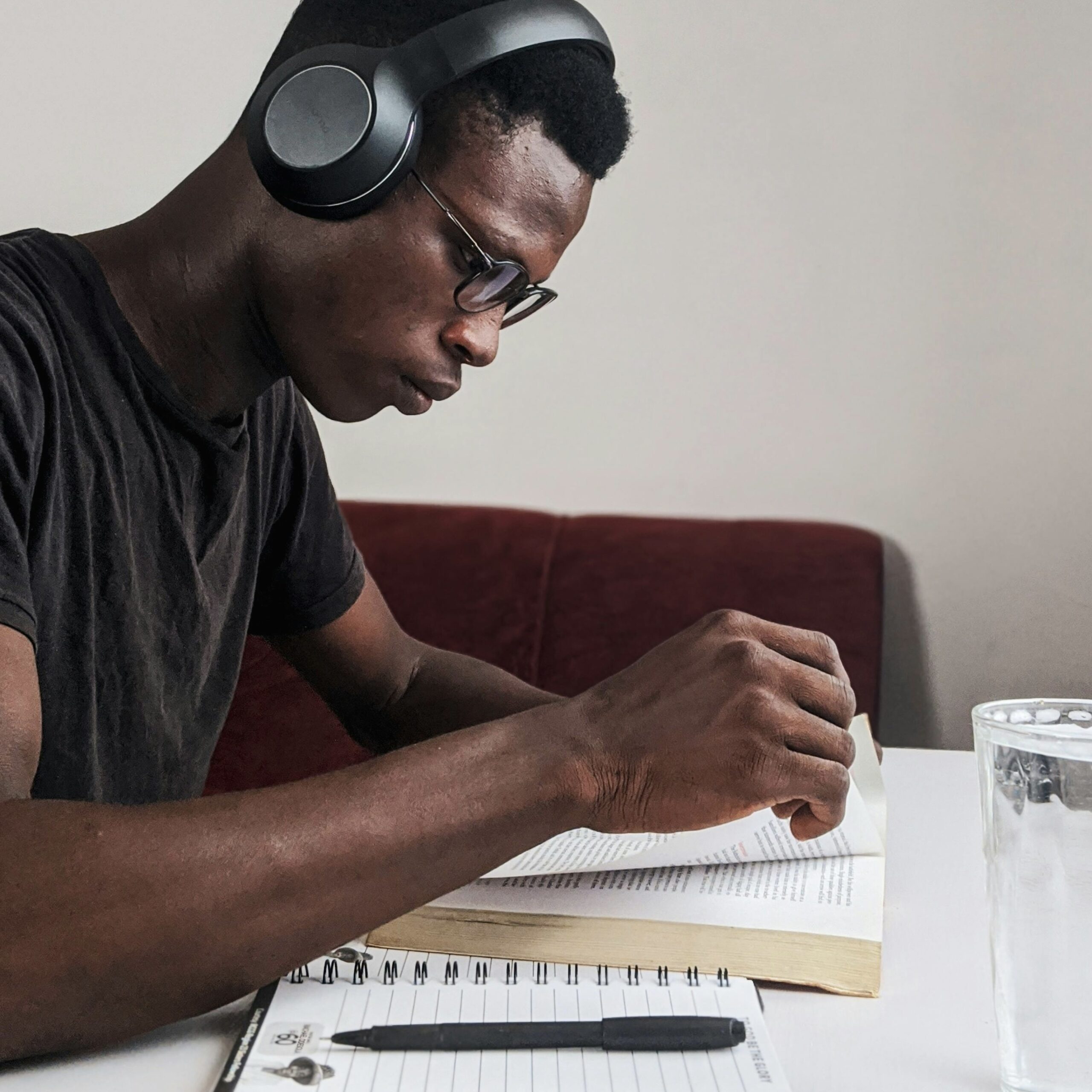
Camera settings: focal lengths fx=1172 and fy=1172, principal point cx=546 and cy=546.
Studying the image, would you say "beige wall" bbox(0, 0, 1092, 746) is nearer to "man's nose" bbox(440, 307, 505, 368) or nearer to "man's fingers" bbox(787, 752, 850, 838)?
"man's nose" bbox(440, 307, 505, 368)

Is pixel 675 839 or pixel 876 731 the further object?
pixel 876 731

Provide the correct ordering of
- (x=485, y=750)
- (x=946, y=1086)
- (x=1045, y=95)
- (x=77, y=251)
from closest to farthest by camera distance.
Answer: (x=946, y=1086), (x=485, y=750), (x=77, y=251), (x=1045, y=95)

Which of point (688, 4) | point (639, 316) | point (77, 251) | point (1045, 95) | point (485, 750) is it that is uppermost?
point (688, 4)

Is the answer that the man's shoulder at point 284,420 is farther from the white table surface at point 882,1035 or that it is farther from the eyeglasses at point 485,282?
the white table surface at point 882,1035

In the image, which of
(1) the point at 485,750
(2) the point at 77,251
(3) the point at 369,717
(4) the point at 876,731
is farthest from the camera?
(4) the point at 876,731

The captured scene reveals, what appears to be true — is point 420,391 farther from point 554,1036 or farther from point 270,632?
point 554,1036

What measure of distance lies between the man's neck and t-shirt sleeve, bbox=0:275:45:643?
0.11 meters

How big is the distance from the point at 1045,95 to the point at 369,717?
1.33m

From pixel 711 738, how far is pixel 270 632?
0.63 meters

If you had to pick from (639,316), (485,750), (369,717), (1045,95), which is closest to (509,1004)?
(485,750)

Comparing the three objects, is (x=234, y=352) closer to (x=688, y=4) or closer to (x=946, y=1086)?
(x=946, y=1086)

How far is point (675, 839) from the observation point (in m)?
0.70

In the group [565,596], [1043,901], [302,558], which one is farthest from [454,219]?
[565,596]

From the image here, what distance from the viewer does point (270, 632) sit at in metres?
1.15
